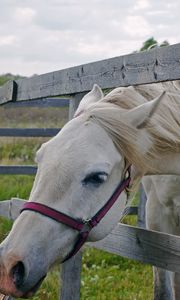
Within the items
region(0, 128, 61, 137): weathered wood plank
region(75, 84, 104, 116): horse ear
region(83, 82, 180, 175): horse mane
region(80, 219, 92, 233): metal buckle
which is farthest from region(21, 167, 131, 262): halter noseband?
region(0, 128, 61, 137): weathered wood plank

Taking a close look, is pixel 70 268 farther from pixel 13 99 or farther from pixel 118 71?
pixel 13 99

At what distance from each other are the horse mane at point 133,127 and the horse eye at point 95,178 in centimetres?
17

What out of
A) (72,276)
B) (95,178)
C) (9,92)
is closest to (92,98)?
(95,178)

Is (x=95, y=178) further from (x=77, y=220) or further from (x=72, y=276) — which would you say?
(x=72, y=276)

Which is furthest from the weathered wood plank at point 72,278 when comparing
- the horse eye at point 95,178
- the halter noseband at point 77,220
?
the horse eye at point 95,178

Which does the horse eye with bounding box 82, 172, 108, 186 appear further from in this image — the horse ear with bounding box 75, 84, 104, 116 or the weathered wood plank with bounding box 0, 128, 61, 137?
the weathered wood plank with bounding box 0, 128, 61, 137

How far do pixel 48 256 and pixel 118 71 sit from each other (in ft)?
3.62

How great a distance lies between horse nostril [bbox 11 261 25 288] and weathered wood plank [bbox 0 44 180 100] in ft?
3.31

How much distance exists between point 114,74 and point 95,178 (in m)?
0.84

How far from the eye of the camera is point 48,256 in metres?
2.38

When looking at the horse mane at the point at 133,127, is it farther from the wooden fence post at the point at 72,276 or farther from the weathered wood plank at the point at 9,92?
the weathered wood plank at the point at 9,92

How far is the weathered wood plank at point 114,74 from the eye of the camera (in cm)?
271

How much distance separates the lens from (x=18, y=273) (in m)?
2.31

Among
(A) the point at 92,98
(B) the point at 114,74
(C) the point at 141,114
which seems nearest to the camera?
(C) the point at 141,114
